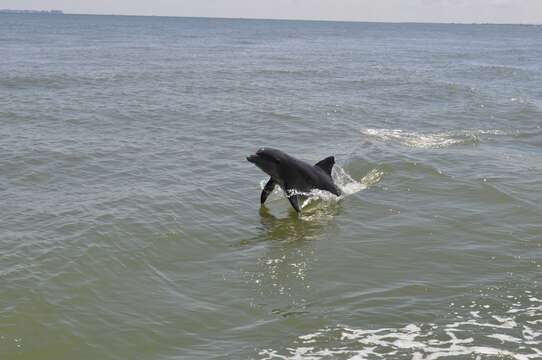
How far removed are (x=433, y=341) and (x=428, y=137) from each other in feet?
54.1

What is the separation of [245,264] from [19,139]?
13449mm

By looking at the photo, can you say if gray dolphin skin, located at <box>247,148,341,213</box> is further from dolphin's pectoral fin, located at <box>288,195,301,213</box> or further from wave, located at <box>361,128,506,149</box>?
wave, located at <box>361,128,506,149</box>

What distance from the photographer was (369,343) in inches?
378

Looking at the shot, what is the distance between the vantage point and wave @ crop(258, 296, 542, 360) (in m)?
9.29

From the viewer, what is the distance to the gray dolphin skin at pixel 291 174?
1596cm

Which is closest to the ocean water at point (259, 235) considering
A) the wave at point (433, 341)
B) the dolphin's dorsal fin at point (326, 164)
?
the wave at point (433, 341)

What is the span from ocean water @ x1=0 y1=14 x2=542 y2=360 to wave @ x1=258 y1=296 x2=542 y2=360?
3cm

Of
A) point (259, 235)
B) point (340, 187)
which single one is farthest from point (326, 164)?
point (259, 235)

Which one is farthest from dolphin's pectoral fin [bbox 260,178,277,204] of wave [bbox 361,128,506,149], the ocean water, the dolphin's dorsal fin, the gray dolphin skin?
wave [bbox 361,128,506,149]

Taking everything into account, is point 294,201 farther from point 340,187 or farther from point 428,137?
Result: point 428,137

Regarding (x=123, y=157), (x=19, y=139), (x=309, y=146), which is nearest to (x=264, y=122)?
(x=309, y=146)

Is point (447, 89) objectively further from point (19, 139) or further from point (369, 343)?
point (369, 343)

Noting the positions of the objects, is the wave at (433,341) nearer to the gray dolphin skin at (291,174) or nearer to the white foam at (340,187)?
the gray dolphin skin at (291,174)

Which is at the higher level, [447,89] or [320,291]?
[447,89]
